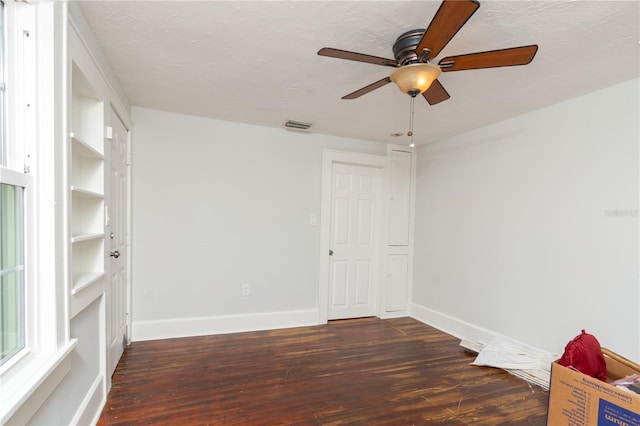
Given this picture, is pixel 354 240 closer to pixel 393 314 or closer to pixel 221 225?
pixel 393 314

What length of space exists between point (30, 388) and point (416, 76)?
206 cm

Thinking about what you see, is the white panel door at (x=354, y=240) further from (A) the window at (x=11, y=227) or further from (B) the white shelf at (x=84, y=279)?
(A) the window at (x=11, y=227)

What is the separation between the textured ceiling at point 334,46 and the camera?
1.52 meters

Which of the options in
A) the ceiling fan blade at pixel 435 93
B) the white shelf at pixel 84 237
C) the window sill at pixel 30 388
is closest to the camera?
the window sill at pixel 30 388

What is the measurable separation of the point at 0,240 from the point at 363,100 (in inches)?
95.5

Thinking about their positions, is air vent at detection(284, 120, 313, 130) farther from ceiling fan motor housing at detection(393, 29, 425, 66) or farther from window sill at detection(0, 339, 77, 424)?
window sill at detection(0, 339, 77, 424)

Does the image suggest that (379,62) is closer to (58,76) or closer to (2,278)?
(58,76)

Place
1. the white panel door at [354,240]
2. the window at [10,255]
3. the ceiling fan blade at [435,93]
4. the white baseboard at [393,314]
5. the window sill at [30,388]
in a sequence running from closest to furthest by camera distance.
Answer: the window sill at [30,388] → the window at [10,255] → the ceiling fan blade at [435,93] → the white panel door at [354,240] → the white baseboard at [393,314]

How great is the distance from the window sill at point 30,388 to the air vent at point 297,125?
267 centimetres

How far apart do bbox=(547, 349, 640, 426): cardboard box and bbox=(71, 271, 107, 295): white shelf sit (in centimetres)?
271

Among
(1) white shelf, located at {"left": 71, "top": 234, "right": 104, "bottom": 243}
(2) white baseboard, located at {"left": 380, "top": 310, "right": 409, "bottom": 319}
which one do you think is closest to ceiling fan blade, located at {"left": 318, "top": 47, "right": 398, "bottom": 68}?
(1) white shelf, located at {"left": 71, "top": 234, "right": 104, "bottom": 243}

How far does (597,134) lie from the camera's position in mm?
2367

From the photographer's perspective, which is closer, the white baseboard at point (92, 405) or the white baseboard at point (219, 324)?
the white baseboard at point (92, 405)

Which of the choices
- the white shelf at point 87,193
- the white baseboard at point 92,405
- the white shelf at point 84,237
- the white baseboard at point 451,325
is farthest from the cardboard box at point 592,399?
the white shelf at point 87,193
